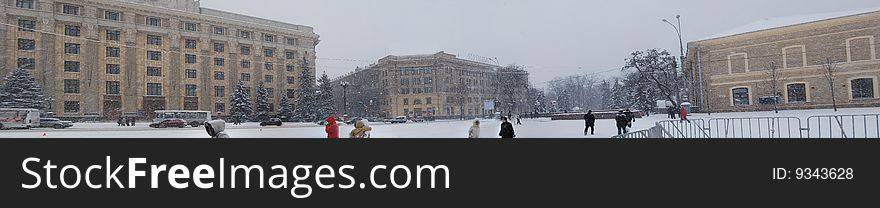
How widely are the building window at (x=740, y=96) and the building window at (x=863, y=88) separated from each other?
4626mm

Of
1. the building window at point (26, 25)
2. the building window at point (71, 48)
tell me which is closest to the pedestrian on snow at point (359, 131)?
the building window at point (71, 48)

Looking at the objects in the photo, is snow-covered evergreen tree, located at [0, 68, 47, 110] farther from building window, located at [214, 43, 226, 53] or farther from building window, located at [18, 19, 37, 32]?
building window, located at [214, 43, 226, 53]

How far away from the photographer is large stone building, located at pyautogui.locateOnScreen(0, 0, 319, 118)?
2603cm

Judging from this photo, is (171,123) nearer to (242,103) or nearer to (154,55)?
(242,103)

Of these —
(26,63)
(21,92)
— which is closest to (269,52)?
(21,92)

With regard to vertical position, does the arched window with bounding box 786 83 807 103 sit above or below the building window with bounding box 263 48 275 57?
below

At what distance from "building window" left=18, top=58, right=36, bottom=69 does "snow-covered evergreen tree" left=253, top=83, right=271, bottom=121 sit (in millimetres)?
12061

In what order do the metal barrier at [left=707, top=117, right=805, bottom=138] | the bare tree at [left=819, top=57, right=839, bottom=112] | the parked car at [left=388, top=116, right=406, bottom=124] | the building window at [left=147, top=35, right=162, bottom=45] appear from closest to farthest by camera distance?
the metal barrier at [left=707, top=117, right=805, bottom=138] → the bare tree at [left=819, top=57, right=839, bottom=112] → the building window at [left=147, top=35, right=162, bottom=45] → the parked car at [left=388, top=116, right=406, bottom=124]

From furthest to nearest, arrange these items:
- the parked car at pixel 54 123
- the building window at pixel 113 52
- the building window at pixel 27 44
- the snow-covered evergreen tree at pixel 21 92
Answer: the building window at pixel 27 44, the building window at pixel 113 52, the snow-covered evergreen tree at pixel 21 92, the parked car at pixel 54 123

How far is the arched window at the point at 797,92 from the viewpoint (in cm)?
2603

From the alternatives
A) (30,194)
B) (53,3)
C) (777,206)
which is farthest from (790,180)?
(53,3)

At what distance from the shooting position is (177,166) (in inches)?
203

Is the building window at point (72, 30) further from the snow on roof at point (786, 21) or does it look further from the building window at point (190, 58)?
the snow on roof at point (786, 21)

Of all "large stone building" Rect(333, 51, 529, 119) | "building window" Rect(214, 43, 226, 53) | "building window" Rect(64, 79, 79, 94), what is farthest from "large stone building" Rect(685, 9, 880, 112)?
"building window" Rect(64, 79, 79, 94)
